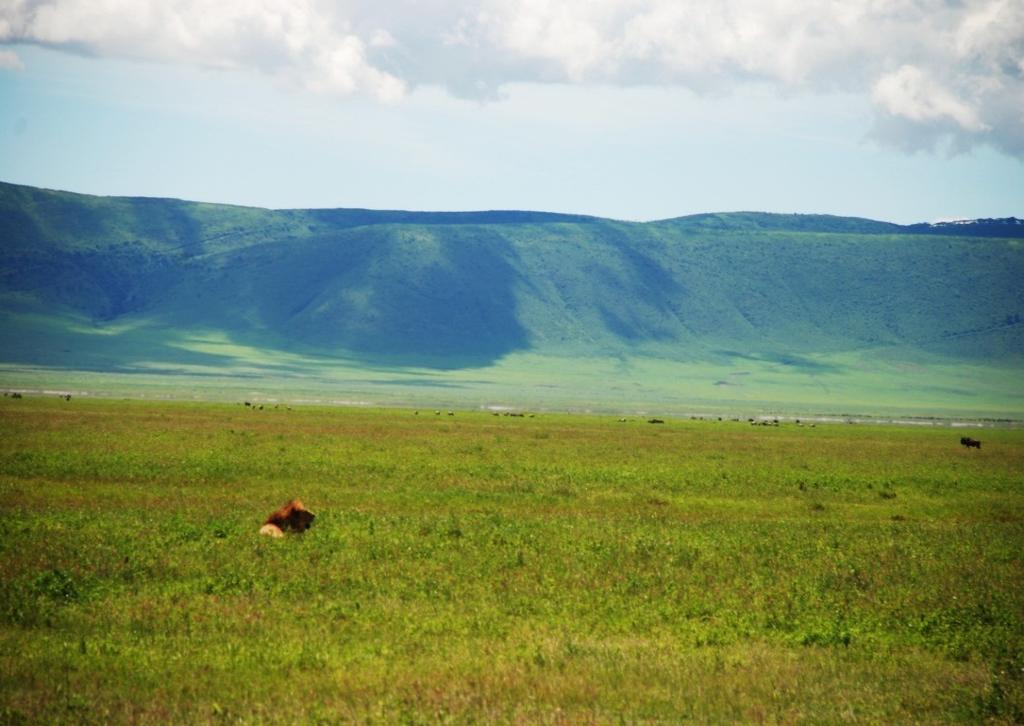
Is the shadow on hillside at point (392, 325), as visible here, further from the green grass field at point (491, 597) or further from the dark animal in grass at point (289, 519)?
the dark animal in grass at point (289, 519)

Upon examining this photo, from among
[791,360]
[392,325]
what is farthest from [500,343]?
[791,360]

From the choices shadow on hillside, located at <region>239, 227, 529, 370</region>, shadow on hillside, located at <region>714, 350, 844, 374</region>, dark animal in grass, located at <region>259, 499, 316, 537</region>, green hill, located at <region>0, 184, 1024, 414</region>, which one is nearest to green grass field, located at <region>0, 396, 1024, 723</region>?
dark animal in grass, located at <region>259, 499, 316, 537</region>

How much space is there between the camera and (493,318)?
19362 cm

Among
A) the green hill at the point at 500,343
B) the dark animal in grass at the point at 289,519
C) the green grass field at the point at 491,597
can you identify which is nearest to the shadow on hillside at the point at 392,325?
the green hill at the point at 500,343

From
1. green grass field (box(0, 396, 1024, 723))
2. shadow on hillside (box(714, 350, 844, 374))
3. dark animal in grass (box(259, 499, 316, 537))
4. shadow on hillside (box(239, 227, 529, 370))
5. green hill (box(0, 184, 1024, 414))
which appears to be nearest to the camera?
green grass field (box(0, 396, 1024, 723))

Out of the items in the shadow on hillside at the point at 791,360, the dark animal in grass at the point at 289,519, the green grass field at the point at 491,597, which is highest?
the shadow on hillside at the point at 791,360

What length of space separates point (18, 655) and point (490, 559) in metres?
7.69

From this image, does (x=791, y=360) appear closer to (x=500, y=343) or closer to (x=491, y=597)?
(x=500, y=343)

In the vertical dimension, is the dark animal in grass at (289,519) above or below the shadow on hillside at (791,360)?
below

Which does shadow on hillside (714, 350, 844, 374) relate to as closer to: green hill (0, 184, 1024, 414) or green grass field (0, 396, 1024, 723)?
green hill (0, 184, 1024, 414)

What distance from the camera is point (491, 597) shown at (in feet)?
52.5

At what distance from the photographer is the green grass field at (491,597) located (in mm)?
11867

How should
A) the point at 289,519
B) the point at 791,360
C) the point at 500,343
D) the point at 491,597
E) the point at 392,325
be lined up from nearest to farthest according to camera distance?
the point at 491,597
the point at 289,519
the point at 791,360
the point at 500,343
the point at 392,325

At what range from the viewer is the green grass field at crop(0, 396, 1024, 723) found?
1187 cm
